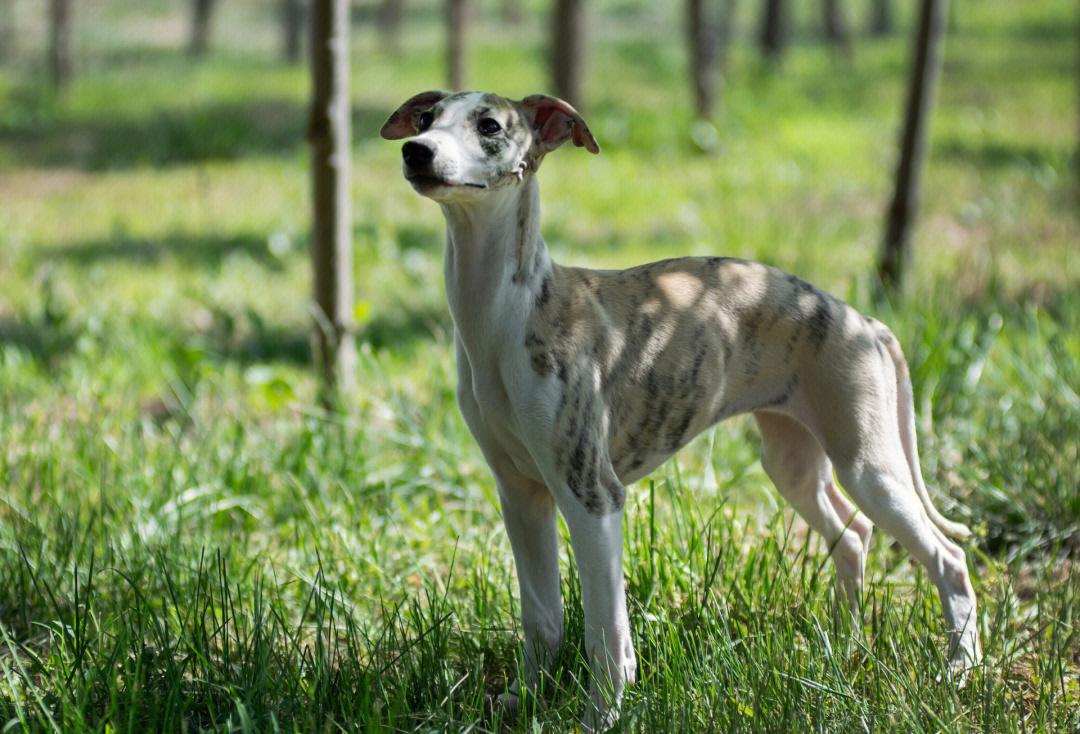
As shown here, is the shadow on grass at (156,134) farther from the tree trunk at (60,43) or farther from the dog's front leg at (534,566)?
the dog's front leg at (534,566)

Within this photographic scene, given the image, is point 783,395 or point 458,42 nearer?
point 783,395

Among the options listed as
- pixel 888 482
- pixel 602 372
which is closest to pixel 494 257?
pixel 602 372

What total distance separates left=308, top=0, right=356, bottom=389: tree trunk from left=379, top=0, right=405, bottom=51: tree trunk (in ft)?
43.1

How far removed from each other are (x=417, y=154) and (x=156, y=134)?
373 inches

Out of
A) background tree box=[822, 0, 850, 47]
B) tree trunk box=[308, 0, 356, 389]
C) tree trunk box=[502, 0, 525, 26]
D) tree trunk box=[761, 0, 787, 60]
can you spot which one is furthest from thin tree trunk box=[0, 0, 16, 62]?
background tree box=[822, 0, 850, 47]

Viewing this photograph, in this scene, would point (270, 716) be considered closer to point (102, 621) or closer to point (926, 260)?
point (102, 621)

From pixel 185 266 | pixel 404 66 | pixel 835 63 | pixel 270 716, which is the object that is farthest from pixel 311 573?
pixel 835 63

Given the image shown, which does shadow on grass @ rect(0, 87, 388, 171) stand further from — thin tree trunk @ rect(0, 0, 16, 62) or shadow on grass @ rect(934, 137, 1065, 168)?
shadow on grass @ rect(934, 137, 1065, 168)

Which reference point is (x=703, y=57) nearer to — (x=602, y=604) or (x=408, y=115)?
(x=408, y=115)

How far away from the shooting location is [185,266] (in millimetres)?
7359

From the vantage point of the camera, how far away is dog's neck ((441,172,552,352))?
2.38 meters

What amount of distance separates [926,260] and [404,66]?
9.41 metres

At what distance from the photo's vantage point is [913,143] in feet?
20.6

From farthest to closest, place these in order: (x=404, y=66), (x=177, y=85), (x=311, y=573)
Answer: (x=404, y=66) < (x=177, y=85) < (x=311, y=573)
